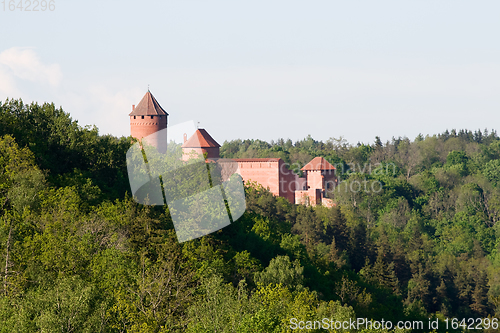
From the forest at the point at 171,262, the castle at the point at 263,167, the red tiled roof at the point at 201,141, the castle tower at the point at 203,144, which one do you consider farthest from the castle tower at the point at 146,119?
the red tiled roof at the point at 201,141

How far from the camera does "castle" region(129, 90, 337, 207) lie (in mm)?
43875

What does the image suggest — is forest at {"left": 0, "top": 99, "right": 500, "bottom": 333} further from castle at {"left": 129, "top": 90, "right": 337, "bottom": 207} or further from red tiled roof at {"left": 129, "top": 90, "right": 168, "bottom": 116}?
red tiled roof at {"left": 129, "top": 90, "right": 168, "bottom": 116}

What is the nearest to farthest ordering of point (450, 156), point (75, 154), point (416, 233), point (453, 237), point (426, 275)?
point (75, 154), point (426, 275), point (416, 233), point (453, 237), point (450, 156)

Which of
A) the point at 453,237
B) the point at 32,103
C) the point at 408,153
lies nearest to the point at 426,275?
the point at 453,237

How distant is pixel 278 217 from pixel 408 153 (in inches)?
2672

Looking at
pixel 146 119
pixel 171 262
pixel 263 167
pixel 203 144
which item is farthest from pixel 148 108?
pixel 171 262

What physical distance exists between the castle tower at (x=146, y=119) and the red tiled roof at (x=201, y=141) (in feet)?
23.5

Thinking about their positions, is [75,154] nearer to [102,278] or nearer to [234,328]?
[102,278]

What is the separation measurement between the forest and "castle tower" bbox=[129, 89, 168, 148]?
6.38m

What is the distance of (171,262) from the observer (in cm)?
1925

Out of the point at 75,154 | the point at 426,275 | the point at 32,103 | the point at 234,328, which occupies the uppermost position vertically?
the point at 32,103

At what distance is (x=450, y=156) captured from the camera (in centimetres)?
10219

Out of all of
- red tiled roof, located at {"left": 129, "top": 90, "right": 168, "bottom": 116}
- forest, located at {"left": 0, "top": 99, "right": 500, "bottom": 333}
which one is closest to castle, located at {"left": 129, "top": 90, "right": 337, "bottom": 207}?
red tiled roof, located at {"left": 129, "top": 90, "right": 168, "bottom": 116}

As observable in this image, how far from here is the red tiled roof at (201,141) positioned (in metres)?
51.0
